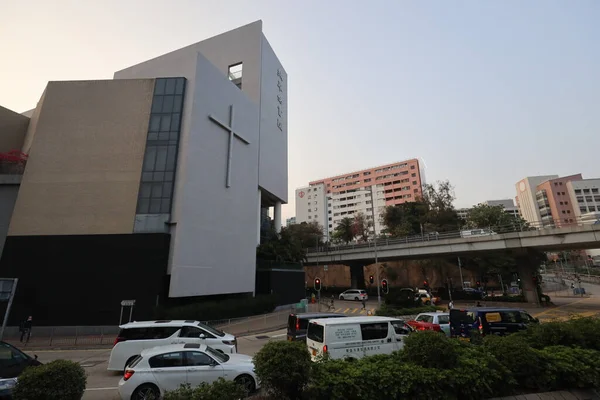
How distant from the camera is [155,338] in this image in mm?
Result: 11703

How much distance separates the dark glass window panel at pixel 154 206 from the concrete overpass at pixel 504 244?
18545 mm

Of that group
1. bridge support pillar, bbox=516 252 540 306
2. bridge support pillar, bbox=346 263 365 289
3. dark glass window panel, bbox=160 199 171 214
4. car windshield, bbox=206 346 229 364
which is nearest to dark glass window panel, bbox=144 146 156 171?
dark glass window panel, bbox=160 199 171 214

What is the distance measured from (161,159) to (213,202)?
5.61m

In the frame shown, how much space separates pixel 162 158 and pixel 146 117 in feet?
14.0

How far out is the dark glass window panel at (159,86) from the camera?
27336mm

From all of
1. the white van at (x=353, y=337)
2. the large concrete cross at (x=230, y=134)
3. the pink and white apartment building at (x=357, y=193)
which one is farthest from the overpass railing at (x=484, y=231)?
the pink and white apartment building at (x=357, y=193)

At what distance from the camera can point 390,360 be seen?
7.10 meters

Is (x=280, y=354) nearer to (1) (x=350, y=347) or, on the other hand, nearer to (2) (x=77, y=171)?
(1) (x=350, y=347)

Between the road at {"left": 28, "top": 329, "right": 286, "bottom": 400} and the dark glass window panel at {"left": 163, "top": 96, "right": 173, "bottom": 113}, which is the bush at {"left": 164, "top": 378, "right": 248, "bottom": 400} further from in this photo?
the dark glass window panel at {"left": 163, "top": 96, "right": 173, "bottom": 113}

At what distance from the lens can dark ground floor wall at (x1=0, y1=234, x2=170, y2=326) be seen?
2138cm

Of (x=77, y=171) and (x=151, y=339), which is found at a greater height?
(x=77, y=171)


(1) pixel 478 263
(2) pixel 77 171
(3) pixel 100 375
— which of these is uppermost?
(2) pixel 77 171

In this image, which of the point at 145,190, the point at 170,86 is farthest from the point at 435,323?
the point at 170,86

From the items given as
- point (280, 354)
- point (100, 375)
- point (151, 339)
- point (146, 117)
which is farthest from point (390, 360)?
point (146, 117)
